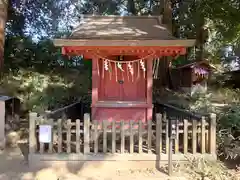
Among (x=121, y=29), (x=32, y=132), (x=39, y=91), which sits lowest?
(x=32, y=132)

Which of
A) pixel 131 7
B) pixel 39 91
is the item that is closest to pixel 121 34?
pixel 39 91

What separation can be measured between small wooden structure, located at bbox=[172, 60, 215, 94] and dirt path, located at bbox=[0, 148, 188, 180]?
1375 centimetres

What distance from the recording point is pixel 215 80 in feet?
75.3

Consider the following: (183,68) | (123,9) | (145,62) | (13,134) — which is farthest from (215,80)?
(13,134)

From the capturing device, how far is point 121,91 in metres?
7.84

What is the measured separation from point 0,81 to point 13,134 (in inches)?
195

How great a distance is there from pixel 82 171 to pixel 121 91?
119 inches

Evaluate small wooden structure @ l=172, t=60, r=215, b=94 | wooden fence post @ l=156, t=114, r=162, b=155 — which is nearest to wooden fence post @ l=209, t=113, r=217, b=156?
wooden fence post @ l=156, t=114, r=162, b=155

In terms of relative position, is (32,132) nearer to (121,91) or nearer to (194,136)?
(121,91)

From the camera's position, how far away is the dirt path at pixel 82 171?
509 cm

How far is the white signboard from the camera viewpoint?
5426 millimetres

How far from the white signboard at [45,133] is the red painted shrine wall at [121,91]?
89.2 inches

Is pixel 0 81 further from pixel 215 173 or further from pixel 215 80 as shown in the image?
→ pixel 215 80

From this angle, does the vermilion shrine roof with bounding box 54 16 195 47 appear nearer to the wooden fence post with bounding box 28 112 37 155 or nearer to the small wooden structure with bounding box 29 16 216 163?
the small wooden structure with bounding box 29 16 216 163
